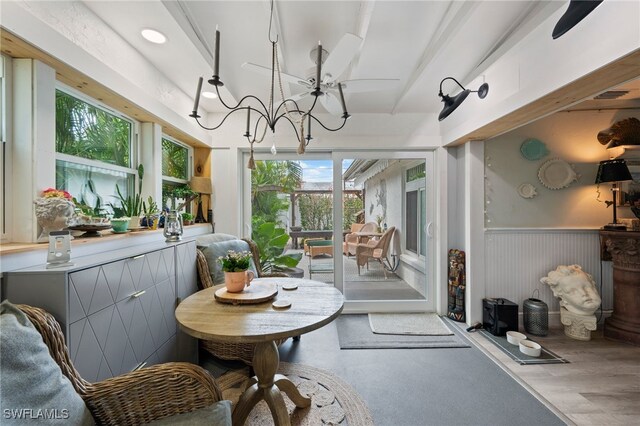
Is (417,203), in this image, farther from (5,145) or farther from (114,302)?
(5,145)

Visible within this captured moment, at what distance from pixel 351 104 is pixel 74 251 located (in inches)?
109

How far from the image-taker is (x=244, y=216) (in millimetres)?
3402

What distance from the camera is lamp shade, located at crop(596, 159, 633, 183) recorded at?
8.63 feet

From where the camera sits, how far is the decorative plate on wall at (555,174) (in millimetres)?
2975

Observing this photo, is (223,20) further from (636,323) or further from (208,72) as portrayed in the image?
(636,323)

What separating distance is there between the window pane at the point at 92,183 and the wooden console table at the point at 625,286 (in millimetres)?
4665

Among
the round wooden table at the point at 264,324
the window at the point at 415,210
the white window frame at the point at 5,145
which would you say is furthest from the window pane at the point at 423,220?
the white window frame at the point at 5,145

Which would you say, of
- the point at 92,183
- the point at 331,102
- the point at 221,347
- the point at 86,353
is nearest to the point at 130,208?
the point at 92,183

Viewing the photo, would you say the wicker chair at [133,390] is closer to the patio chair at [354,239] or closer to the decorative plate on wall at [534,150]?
the patio chair at [354,239]

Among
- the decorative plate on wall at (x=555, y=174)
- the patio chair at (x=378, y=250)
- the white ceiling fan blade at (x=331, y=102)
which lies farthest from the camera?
the patio chair at (x=378, y=250)

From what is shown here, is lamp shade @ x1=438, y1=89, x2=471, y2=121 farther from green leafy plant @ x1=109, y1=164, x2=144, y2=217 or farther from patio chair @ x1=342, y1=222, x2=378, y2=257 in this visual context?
green leafy plant @ x1=109, y1=164, x2=144, y2=217

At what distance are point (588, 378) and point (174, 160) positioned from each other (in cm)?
427

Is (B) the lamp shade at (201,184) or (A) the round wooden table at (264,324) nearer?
(A) the round wooden table at (264,324)

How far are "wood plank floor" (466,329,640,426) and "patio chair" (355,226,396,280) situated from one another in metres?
1.33
